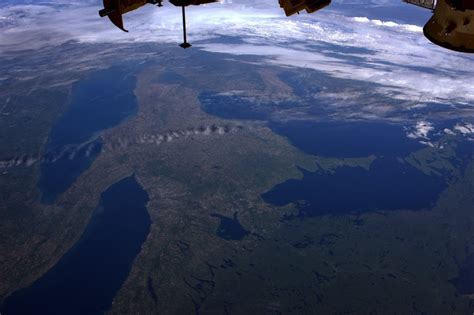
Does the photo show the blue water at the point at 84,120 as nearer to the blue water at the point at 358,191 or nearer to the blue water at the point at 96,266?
the blue water at the point at 96,266

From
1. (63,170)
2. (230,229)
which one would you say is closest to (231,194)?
(230,229)

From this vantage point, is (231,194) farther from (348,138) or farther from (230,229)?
(348,138)

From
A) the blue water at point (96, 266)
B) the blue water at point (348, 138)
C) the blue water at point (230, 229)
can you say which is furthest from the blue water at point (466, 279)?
the blue water at point (96, 266)

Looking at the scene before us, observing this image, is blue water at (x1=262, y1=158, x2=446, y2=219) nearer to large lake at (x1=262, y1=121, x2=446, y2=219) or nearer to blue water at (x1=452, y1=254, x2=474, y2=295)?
large lake at (x1=262, y1=121, x2=446, y2=219)

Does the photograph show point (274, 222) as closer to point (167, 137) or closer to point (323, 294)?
point (323, 294)

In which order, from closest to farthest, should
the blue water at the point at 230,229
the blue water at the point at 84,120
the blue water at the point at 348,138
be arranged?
1. the blue water at the point at 230,229
2. the blue water at the point at 84,120
3. the blue water at the point at 348,138

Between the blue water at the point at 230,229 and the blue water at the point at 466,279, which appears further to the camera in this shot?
the blue water at the point at 230,229

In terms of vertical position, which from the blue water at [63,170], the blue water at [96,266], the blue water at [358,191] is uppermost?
the blue water at [63,170]
